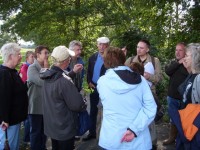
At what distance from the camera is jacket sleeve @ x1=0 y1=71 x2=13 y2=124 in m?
3.43

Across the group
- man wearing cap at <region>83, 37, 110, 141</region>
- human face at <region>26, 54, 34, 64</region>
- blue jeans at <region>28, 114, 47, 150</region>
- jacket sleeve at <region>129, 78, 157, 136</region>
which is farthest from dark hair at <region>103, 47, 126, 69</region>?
human face at <region>26, 54, 34, 64</region>

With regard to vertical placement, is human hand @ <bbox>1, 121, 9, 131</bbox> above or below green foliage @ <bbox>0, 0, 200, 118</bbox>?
below

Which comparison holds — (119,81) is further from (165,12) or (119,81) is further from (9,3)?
(9,3)

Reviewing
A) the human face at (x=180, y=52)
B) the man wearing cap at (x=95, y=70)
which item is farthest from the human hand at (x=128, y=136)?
the man wearing cap at (x=95, y=70)

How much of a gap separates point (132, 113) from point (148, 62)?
187 centimetres

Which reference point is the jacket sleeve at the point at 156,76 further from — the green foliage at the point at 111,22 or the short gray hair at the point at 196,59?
the green foliage at the point at 111,22

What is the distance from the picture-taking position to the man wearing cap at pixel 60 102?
332 centimetres

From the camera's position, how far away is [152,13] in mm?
7582

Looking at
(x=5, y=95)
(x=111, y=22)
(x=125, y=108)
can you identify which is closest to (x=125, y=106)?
(x=125, y=108)

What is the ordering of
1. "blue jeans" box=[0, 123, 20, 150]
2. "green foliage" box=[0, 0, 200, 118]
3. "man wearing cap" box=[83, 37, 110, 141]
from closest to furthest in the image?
"blue jeans" box=[0, 123, 20, 150], "man wearing cap" box=[83, 37, 110, 141], "green foliage" box=[0, 0, 200, 118]

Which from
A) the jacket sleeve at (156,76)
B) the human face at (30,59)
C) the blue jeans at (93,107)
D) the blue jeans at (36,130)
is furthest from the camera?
the human face at (30,59)

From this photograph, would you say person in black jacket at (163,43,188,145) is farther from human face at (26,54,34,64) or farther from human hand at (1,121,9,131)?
human face at (26,54,34,64)

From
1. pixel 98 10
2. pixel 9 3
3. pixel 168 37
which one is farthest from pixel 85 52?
pixel 168 37

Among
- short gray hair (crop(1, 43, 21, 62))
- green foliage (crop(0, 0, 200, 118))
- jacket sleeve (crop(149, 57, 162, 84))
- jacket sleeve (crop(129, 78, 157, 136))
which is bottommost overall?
jacket sleeve (crop(129, 78, 157, 136))
